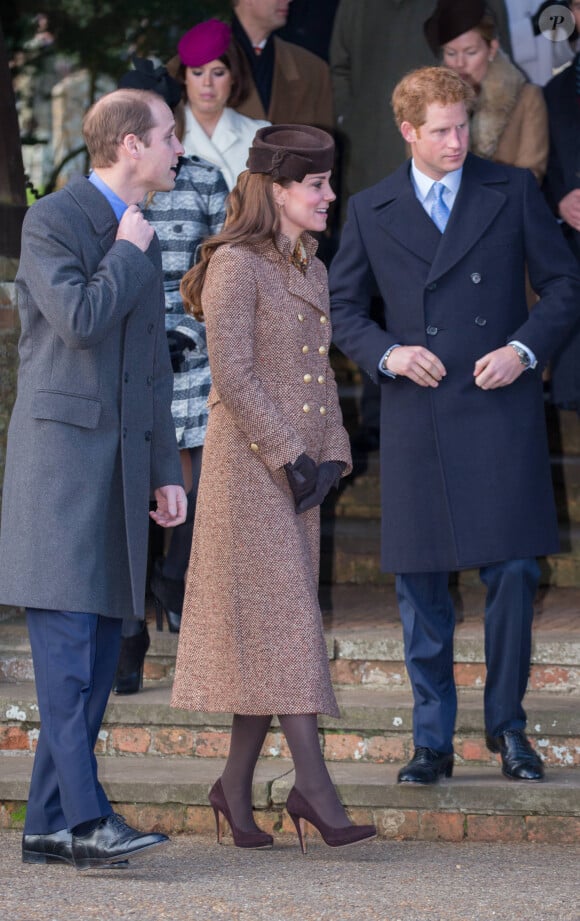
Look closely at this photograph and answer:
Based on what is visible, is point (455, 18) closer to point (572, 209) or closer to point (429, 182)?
point (572, 209)

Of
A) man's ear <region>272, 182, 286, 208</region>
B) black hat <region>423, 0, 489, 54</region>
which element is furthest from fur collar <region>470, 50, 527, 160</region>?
man's ear <region>272, 182, 286, 208</region>

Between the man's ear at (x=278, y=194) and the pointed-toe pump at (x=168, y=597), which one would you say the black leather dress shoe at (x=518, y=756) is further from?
the man's ear at (x=278, y=194)

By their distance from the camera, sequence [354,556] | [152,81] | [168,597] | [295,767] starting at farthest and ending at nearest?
[354,556], [168,597], [152,81], [295,767]

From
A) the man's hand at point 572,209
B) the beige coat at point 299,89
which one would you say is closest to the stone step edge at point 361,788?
the man's hand at point 572,209

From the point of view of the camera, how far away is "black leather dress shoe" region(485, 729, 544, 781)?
16.0 ft

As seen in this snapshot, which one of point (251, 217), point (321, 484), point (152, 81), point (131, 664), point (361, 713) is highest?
point (152, 81)

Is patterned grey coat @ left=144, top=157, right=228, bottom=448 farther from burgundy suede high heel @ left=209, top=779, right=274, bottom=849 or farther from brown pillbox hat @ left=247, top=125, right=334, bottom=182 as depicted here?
burgundy suede high heel @ left=209, top=779, right=274, bottom=849

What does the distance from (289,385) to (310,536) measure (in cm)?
42

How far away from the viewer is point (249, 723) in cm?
448

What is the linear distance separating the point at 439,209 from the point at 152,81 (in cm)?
134

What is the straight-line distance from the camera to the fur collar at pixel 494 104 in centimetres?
640

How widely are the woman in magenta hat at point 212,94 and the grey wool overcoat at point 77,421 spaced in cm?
199

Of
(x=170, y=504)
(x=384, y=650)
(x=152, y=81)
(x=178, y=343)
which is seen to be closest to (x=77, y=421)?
(x=170, y=504)

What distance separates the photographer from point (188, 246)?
19.2ft
